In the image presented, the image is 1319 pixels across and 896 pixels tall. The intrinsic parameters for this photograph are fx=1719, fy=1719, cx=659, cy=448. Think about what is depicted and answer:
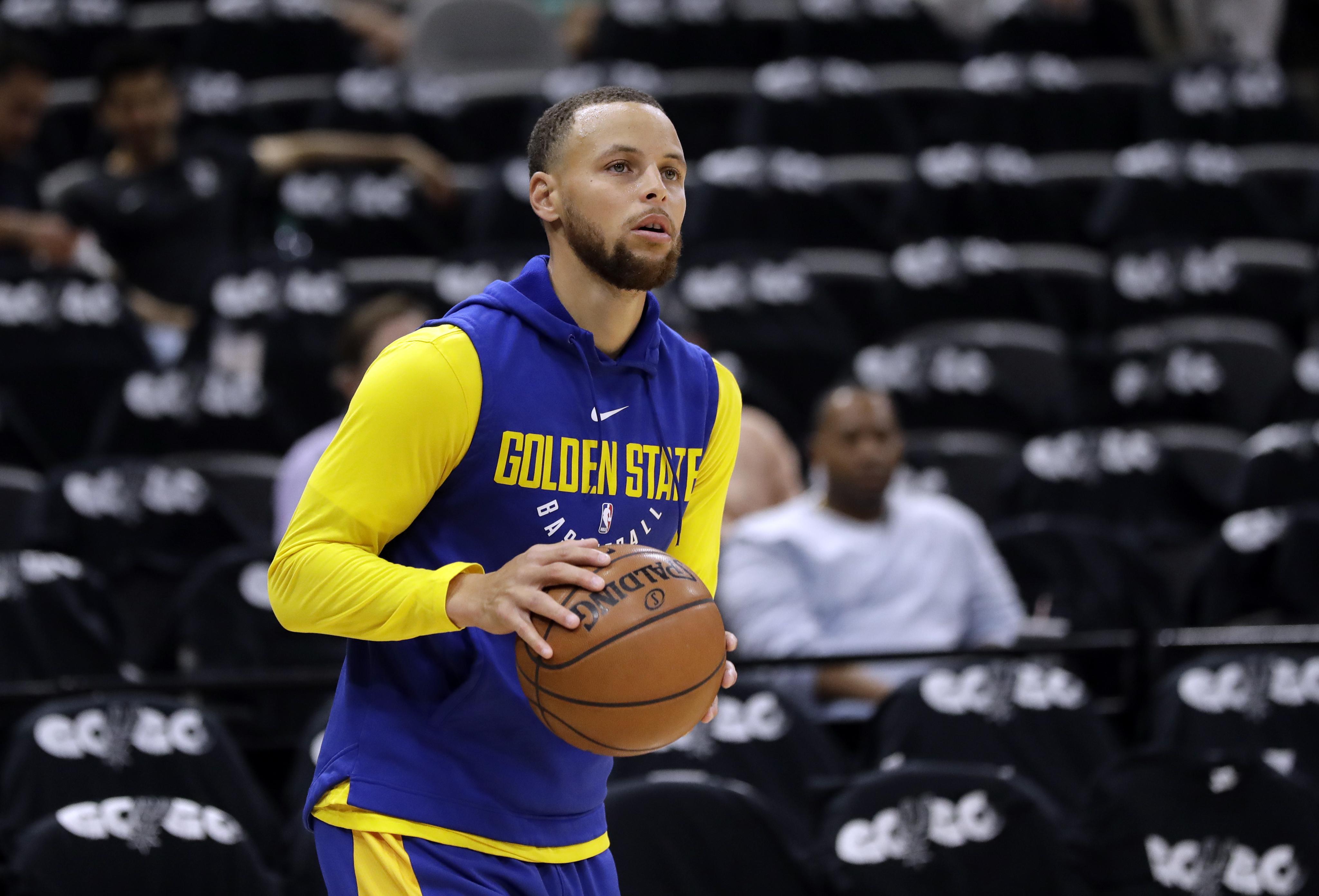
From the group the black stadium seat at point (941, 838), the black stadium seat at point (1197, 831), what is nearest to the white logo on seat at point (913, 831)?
the black stadium seat at point (941, 838)

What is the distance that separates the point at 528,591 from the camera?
77.7 inches

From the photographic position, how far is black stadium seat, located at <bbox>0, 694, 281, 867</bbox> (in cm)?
362

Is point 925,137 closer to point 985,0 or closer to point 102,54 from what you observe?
point 985,0

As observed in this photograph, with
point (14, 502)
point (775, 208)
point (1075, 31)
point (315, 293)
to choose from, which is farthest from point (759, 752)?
point (1075, 31)

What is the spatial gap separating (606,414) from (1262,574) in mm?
3625

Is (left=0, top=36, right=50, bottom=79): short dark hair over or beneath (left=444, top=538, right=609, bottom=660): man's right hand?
→ over

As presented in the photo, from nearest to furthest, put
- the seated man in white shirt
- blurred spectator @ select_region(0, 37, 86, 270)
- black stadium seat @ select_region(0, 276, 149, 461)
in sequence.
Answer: the seated man in white shirt → black stadium seat @ select_region(0, 276, 149, 461) → blurred spectator @ select_region(0, 37, 86, 270)

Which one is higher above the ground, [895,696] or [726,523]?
[726,523]

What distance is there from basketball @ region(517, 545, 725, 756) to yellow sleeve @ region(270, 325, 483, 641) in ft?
0.49

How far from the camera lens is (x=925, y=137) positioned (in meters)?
8.59

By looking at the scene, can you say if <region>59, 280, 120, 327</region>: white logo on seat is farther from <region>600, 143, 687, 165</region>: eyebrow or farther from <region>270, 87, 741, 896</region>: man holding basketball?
<region>600, 143, 687, 165</region>: eyebrow

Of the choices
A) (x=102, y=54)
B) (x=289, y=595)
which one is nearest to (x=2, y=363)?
(x=102, y=54)

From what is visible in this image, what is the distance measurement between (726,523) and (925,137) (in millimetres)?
3862

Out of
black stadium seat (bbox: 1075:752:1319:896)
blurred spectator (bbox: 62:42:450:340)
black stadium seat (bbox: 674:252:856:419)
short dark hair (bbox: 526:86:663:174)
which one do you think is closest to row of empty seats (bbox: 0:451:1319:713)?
black stadium seat (bbox: 674:252:856:419)
